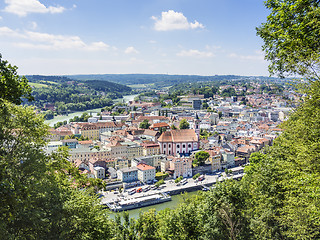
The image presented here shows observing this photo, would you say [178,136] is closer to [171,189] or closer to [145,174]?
[145,174]

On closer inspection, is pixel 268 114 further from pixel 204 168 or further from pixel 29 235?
pixel 29 235

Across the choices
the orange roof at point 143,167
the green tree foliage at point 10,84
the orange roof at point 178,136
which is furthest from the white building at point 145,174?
the green tree foliage at point 10,84

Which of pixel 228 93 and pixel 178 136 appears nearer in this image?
pixel 178 136

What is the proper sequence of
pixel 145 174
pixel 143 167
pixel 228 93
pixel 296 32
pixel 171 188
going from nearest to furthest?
pixel 296 32
pixel 171 188
pixel 145 174
pixel 143 167
pixel 228 93

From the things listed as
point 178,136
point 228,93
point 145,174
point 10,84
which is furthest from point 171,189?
point 228,93

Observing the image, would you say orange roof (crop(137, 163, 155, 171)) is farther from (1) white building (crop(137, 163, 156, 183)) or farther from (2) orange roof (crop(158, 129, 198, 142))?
(2) orange roof (crop(158, 129, 198, 142))

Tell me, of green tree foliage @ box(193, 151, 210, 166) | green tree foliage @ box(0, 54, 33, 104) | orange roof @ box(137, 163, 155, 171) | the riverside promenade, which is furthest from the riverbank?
green tree foliage @ box(0, 54, 33, 104)
